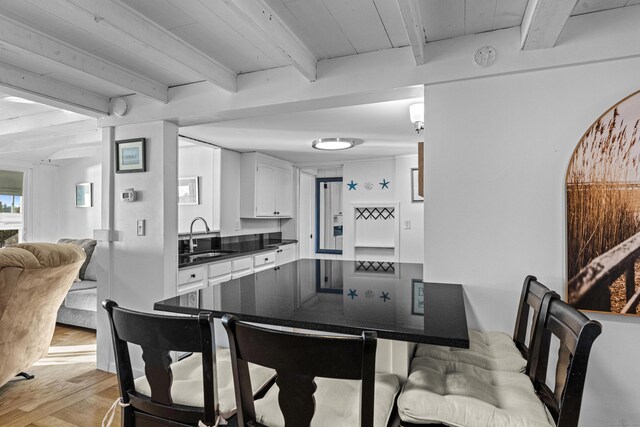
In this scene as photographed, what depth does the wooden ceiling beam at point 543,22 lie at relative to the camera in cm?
141

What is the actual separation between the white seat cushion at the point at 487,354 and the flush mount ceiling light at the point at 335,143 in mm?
2773

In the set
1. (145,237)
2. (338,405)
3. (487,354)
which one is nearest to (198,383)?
(338,405)

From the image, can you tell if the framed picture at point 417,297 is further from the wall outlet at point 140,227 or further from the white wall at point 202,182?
the white wall at point 202,182

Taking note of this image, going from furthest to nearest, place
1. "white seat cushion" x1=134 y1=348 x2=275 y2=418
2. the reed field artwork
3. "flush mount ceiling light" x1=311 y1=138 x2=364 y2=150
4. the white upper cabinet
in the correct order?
the white upper cabinet, "flush mount ceiling light" x1=311 y1=138 x2=364 y2=150, the reed field artwork, "white seat cushion" x1=134 y1=348 x2=275 y2=418

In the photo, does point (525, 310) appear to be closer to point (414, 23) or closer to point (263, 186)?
point (414, 23)

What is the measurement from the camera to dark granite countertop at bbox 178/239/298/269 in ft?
11.6

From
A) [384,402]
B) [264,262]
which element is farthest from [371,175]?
[384,402]

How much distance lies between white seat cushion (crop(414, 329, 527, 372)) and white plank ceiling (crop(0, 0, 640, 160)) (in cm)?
135

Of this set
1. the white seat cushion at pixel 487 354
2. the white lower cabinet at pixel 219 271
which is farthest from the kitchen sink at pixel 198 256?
the white seat cushion at pixel 487 354

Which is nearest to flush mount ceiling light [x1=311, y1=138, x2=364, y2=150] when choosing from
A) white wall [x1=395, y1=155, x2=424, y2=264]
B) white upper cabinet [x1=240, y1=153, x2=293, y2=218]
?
white upper cabinet [x1=240, y1=153, x2=293, y2=218]

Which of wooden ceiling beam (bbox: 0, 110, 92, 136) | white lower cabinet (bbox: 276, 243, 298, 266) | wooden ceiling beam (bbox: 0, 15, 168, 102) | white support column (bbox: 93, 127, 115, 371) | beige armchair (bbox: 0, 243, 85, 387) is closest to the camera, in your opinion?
wooden ceiling beam (bbox: 0, 15, 168, 102)

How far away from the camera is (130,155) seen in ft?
9.14

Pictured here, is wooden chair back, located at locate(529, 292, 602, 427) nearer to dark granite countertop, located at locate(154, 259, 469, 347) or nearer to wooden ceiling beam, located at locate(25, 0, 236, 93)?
dark granite countertop, located at locate(154, 259, 469, 347)

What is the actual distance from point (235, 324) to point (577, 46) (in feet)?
6.32
